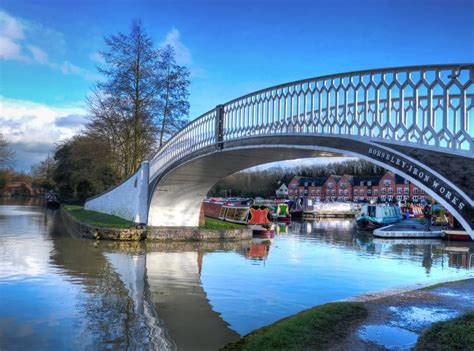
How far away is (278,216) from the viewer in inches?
1779

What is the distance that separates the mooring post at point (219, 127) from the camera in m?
14.4

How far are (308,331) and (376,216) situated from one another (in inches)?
1376

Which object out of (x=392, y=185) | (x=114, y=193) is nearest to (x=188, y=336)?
(x=114, y=193)

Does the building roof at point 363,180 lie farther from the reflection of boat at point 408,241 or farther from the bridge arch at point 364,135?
the bridge arch at point 364,135

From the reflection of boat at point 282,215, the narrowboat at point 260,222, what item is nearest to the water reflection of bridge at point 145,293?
the narrowboat at point 260,222

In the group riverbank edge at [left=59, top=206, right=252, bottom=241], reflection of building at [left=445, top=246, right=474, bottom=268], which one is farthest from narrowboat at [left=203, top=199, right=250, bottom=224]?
reflection of building at [left=445, top=246, right=474, bottom=268]

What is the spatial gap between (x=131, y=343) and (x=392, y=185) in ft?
249

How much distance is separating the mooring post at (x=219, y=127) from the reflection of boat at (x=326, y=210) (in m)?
44.3

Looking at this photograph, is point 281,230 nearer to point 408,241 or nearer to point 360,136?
point 408,241

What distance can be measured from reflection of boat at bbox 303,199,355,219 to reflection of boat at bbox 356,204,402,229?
17194 millimetres

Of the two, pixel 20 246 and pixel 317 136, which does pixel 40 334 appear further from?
pixel 20 246

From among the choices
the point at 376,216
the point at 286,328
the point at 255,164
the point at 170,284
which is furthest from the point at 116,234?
the point at 376,216

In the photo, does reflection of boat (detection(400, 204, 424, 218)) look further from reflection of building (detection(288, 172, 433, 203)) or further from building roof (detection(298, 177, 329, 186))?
building roof (detection(298, 177, 329, 186))

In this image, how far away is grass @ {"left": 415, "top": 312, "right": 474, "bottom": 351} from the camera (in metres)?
5.55
